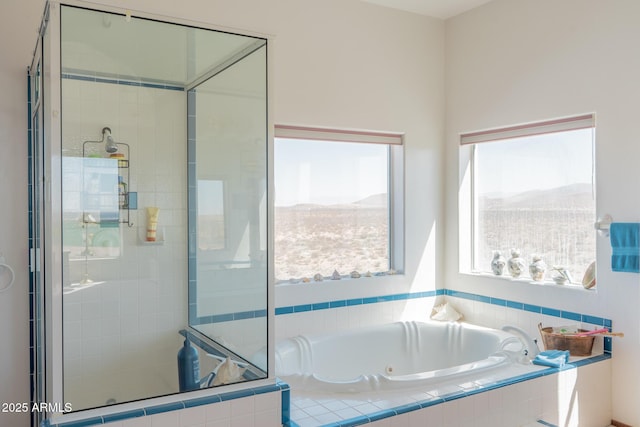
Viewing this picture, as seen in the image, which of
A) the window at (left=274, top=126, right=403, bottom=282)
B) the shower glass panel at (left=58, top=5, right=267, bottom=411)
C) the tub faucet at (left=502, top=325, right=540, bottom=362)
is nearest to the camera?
the shower glass panel at (left=58, top=5, right=267, bottom=411)

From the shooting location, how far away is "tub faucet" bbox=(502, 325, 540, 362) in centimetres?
325

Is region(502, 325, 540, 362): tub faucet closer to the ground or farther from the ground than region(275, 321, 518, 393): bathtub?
farther from the ground

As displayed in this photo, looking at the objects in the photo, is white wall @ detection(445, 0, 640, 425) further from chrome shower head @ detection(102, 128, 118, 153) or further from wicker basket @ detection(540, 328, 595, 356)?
chrome shower head @ detection(102, 128, 118, 153)

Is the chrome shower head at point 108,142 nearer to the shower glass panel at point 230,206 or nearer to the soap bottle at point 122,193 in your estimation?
the soap bottle at point 122,193

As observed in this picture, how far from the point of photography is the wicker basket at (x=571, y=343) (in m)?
3.29

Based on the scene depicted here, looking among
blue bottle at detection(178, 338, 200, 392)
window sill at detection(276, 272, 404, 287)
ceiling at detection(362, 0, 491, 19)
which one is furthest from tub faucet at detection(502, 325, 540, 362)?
ceiling at detection(362, 0, 491, 19)

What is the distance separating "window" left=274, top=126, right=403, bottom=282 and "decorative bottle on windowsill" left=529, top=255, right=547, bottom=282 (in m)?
0.94

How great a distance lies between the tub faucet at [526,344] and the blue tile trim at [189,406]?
154 centimetres

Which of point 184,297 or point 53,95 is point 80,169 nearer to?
point 53,95

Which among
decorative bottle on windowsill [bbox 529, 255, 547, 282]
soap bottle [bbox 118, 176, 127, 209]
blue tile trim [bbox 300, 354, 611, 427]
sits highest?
soap bottle [bbox 118, 176, 127, 209]

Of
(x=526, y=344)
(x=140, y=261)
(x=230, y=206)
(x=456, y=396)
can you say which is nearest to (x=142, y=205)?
(x=140, y=261)

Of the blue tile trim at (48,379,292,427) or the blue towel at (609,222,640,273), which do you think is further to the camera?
the blue towel at (609,222,640,273)

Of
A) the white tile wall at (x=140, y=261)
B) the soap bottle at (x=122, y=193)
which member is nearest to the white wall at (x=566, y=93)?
the white tile wall at (x=140, y=261)

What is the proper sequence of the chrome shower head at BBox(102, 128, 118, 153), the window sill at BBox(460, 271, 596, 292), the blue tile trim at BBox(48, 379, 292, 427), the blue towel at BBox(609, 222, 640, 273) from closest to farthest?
the blue tile trim at BBox(48, 379, 292, 427)
the chrome shower head at BBox(102, 128, 118, 153)
the blue towel at BBox(609, 222, 640, 273)
the window sill at BBox(460, 271, 596, 292)
